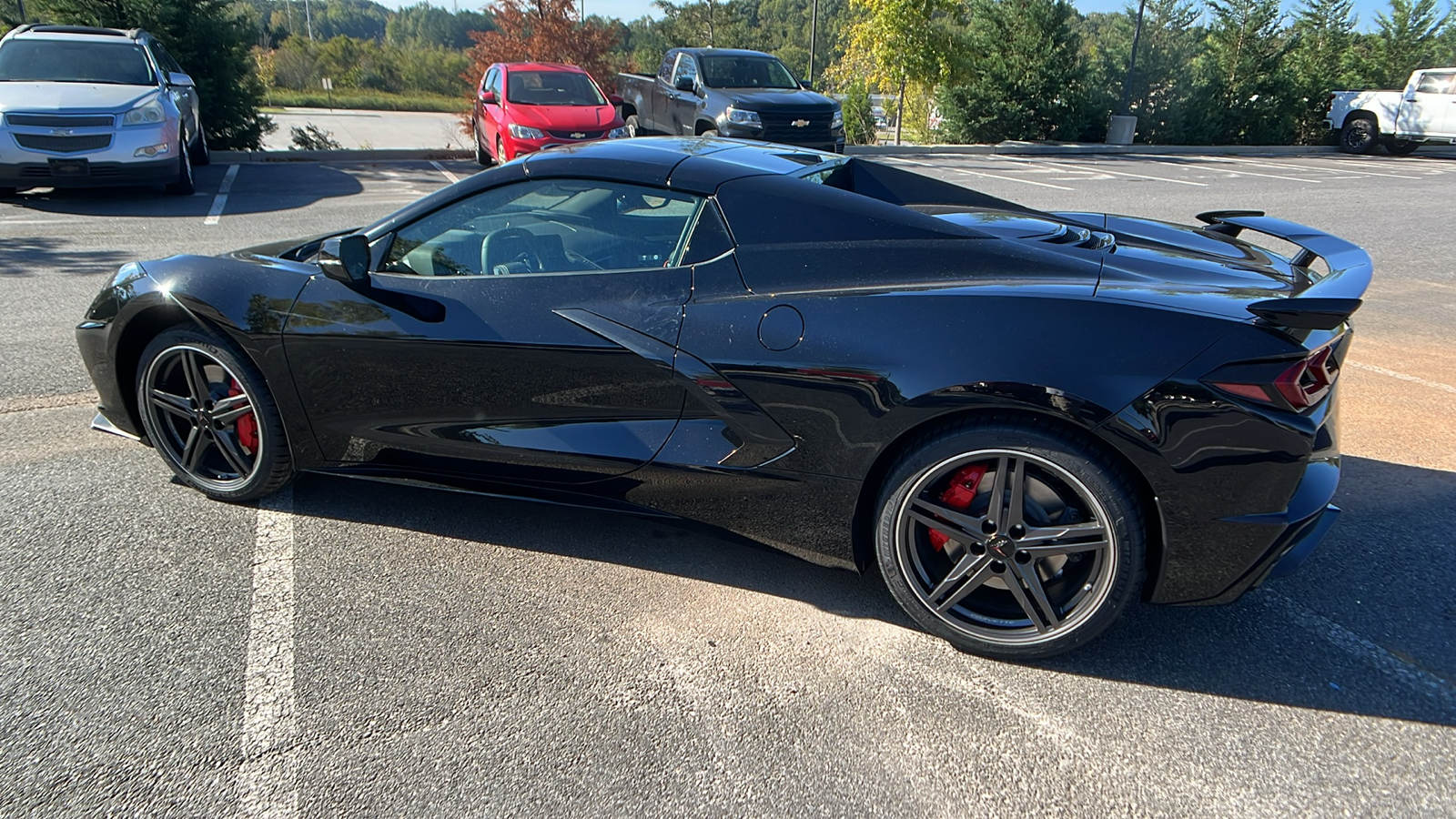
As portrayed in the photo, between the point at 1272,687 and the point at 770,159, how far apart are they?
2.21 metres

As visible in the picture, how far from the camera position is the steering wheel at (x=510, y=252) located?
10.4 ft

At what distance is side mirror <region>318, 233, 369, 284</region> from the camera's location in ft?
10.2

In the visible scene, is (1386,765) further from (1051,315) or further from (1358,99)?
(1358,99)

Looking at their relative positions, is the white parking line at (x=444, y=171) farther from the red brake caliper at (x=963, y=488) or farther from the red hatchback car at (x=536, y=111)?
the red brake caliper at (x=963, y=488)

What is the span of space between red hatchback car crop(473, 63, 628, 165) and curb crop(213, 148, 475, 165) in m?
1.66

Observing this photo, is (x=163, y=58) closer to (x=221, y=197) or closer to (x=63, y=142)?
(x=221, y=197)

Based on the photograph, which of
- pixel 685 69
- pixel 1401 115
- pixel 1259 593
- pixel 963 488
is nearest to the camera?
pixel 963 488

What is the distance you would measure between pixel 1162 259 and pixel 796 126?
39.4 feet

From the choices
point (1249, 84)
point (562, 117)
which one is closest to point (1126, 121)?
point (1249, 84)

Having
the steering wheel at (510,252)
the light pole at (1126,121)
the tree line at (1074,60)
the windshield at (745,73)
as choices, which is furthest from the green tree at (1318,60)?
the steering wheel at (510,252)

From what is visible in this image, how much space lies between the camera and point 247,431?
11.5 ft

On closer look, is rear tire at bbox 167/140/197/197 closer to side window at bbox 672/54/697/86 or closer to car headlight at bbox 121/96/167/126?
car headlight at bbox 121/96/167/126

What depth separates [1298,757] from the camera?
2.35 m

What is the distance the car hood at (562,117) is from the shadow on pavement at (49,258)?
6111 mm
